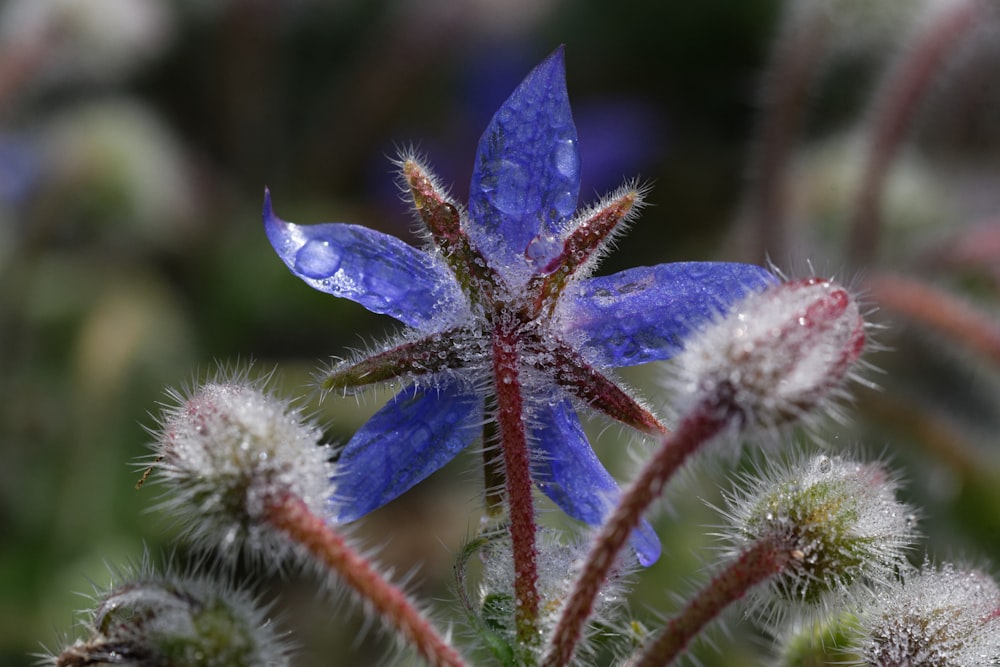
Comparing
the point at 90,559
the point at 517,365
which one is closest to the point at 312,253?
the point at 517,365

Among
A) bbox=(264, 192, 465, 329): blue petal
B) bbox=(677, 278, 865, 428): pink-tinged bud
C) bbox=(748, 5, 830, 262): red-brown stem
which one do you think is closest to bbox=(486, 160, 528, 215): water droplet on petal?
bbox=(264, 192, 465, 329): blue petal

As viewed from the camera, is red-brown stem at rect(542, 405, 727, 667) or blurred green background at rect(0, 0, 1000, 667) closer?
red-brown stem at rect(542, 405, 727, 667)

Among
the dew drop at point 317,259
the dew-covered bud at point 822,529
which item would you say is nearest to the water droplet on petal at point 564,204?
the dew drop at point 317,259

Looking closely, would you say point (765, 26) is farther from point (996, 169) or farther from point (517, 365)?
point (517, 365)

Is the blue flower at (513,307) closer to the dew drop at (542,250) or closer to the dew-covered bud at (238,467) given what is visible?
the dew drop at (542,250)

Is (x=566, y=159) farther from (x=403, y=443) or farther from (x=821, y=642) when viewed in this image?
(x=821, y=642)

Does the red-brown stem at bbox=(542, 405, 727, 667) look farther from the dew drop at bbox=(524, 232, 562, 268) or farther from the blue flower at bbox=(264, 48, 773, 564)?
the dew drop at bbox=(524, 232, 562, 268)
